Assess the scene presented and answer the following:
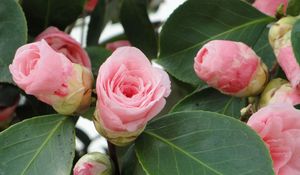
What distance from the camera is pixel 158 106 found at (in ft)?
2.54

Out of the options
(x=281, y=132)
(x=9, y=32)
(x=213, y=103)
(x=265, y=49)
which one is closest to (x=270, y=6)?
(x=265, y=49)

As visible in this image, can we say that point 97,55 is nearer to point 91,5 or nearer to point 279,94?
point 91,5

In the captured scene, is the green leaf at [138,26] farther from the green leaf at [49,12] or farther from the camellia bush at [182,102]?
the camellia bush at [182,102]

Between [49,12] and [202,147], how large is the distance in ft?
1.28

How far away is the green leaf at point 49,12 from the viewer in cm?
105

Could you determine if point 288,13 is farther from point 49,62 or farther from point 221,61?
point 49,62

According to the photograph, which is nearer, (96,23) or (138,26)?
(138,26)

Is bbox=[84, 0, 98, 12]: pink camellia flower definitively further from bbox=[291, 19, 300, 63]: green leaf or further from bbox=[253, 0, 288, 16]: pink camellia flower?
bbox=[291, 19, 300, 63]: green leaf

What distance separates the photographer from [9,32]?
938mm

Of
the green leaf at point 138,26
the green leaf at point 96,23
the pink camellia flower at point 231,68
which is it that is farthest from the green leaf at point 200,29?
the green leaf at point 96,23

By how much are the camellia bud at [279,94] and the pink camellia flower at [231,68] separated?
1 centimetres

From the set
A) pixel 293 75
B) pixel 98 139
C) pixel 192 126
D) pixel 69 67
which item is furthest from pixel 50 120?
pixel 98 139

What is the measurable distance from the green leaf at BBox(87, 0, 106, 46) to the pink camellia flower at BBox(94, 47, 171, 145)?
1.68 ft

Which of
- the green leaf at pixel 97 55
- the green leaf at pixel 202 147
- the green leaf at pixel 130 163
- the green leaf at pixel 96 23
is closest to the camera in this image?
the green leaf at pixel 202 147
